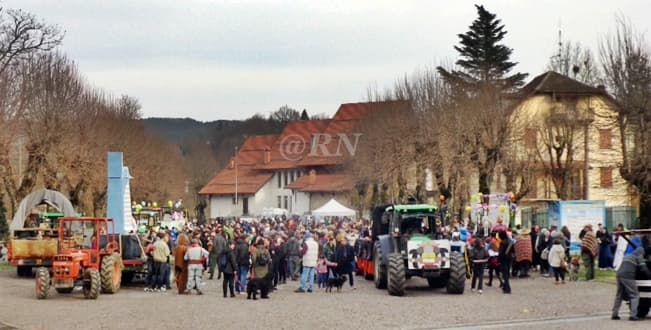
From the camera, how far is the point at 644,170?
39.7m

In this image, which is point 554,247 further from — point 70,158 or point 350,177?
point 350,177

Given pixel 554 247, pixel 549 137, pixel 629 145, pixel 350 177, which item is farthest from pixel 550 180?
pixel 554 247

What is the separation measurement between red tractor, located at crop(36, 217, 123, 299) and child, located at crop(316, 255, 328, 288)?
5.89m

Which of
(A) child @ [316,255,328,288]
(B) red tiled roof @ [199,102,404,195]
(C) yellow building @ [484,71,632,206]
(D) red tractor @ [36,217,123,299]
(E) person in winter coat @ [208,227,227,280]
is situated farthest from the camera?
(B) red tiled roof @ [199,102,404,195]

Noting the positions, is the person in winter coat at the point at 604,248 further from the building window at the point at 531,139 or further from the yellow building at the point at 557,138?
the building window at the point at 531,139

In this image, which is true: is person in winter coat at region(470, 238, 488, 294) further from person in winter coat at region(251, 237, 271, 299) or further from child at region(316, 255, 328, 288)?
person in winter coat at region(251, 237, 271, 299)

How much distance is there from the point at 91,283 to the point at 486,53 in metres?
44.4

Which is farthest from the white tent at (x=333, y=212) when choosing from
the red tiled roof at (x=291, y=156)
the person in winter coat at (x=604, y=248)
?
the person in winter coat at (x=604, y=248)

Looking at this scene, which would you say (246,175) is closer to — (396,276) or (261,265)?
(261,265)

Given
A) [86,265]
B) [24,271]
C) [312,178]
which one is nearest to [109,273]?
[86,265]

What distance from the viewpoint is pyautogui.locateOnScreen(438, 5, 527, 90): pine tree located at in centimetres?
6394

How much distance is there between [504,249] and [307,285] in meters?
5.73

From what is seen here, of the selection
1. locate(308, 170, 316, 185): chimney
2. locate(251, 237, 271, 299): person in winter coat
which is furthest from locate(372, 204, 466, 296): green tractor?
locate(308, 170, 316, 185): chimney

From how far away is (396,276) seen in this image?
25875 mm
